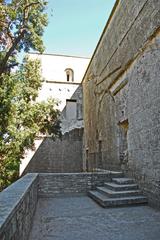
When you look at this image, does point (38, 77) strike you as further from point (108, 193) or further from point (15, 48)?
point (108, 193)

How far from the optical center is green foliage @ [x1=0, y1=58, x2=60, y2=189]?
38.5 feet

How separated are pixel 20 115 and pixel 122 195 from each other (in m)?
7.95

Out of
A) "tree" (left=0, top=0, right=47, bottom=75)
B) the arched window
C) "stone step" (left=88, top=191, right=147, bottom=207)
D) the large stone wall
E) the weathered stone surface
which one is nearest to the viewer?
the large stone wall

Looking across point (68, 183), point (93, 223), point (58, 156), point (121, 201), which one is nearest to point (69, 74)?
point (58, 156)

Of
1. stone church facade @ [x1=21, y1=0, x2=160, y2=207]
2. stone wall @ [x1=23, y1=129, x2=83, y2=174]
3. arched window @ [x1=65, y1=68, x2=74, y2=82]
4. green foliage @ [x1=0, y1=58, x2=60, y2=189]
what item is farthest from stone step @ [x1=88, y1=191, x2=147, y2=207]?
arched window @ [x1=65, y1=68, x2=74, y2=82]

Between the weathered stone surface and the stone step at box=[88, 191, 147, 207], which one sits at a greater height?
the weathered stone surface

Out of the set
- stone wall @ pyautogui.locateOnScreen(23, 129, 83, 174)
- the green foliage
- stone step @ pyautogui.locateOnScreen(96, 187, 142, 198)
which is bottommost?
stone step @ pyautogui.locateOnScreen(96, 187, 142, 198)

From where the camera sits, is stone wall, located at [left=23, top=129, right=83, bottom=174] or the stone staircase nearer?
the stone staircase

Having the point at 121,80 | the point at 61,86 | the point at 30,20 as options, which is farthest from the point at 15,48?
the point at 61,86

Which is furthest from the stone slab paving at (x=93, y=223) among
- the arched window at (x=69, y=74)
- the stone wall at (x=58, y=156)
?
the arched window at (x=69, y=74)

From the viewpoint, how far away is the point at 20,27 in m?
11.3

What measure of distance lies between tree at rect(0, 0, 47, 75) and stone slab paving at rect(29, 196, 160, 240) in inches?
302

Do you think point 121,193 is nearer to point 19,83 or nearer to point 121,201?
point 121,201

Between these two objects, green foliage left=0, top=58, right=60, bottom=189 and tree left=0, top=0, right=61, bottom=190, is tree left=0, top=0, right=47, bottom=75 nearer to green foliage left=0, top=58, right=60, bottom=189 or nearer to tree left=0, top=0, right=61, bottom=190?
tree left=0, top=0, right=61, bottom=190
